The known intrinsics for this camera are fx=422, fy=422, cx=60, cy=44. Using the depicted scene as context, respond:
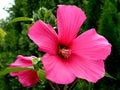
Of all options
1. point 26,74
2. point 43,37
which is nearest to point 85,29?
point 26,74

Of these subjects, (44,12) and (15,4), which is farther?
(15,4)

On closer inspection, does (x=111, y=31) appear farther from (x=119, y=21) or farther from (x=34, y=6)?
(x=34, y=6)

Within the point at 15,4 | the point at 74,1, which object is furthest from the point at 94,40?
the point at 15,4

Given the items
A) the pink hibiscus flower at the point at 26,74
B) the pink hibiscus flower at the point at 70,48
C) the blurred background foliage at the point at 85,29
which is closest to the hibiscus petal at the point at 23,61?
the pink hibiscus flower at the point at 26,74

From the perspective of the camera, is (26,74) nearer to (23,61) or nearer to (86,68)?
(23,61)

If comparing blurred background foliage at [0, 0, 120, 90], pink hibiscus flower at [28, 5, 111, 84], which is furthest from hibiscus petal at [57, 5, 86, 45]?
blurred background foliage at [0, 0, 120, 90]

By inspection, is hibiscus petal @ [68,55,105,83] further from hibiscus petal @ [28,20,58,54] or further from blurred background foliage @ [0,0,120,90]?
blurred background foliage @ [0,0,120,90]
